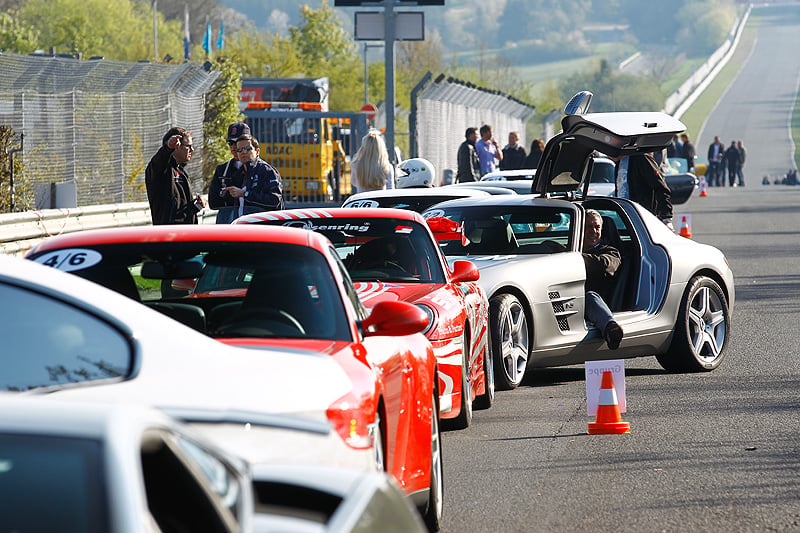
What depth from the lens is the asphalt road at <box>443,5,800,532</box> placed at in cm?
651

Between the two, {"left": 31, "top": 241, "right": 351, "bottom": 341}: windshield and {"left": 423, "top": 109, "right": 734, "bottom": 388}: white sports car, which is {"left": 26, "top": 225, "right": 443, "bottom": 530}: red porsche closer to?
{"left": 31, "top": 241, "right": 351, "bottom": 341}: windshield

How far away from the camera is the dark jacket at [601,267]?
450 inches

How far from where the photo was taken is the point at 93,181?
2108cm

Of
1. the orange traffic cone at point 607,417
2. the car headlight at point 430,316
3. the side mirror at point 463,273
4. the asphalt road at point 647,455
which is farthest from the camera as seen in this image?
the side mirror at point 463,273

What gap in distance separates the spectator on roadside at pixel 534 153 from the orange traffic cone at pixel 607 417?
1933cm

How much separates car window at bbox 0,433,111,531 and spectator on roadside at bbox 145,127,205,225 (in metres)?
11.2

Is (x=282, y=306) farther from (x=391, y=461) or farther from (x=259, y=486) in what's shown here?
(x=259, y=486)

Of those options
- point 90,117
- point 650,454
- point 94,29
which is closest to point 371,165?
point 90,117

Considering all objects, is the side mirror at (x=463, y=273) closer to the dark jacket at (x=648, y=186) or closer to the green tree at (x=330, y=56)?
the dark jacket at (x=648, y=186)

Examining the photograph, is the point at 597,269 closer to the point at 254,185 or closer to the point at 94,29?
the point at 254,185

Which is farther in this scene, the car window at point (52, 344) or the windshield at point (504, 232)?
the windshield at point (504, 232)

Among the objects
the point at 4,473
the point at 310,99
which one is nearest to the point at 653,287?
the point at 4,473

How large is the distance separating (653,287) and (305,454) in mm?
7876

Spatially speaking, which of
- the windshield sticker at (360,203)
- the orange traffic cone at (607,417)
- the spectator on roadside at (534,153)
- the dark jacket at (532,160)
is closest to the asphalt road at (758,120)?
the dark jacket at (532,160)
